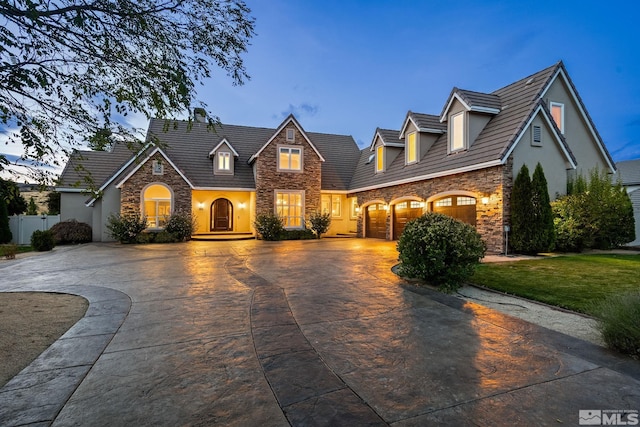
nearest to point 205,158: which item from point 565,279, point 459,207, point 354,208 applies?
point 354,208

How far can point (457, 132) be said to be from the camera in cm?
1412

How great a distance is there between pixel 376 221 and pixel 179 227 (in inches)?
465

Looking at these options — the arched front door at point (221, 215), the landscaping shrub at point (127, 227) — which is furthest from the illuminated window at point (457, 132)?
the landscaping shrub at point (127, 227)

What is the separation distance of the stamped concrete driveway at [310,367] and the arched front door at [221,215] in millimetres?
15720

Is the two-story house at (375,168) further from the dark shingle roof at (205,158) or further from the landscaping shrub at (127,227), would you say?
the landscaping shrub at (127,227)

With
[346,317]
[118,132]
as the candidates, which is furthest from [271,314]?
[118,132]

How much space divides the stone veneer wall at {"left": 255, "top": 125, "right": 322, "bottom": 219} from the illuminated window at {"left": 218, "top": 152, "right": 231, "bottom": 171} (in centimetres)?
192

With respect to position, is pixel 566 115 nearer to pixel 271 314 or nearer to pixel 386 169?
pixel 386 169

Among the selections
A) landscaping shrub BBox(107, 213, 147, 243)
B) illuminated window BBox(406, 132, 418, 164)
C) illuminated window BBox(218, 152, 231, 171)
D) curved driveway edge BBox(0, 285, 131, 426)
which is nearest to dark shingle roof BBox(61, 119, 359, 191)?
illuminated window BBox(218, 152, 231, 171)

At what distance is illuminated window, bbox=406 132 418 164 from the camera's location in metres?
16.7

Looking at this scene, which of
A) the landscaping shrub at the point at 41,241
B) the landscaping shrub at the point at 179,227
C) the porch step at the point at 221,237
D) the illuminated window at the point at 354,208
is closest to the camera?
the landscaping shrub at the point at 41,241

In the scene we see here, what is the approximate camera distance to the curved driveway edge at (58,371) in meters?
2.54

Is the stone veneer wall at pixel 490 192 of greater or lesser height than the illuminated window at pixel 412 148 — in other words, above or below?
below

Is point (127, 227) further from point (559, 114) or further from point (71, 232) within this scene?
point (559, 114)
